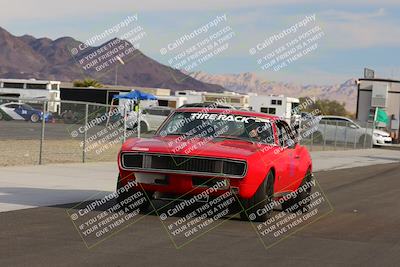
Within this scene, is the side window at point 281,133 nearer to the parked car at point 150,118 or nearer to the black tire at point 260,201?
the black tire at point 260,201

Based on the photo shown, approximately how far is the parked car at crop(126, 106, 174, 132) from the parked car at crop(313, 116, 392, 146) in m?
7.84

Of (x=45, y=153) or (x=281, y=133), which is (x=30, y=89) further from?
(x=281, y=133)

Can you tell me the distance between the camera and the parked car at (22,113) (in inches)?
806

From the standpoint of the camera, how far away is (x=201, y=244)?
8.49m

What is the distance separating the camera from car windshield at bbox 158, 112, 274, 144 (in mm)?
11234

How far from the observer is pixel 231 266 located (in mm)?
7312

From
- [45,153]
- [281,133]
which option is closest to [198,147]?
[281,133]

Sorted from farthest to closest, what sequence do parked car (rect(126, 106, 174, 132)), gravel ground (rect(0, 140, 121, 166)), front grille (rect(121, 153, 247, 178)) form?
parked car (rect(126, 106, 174, 132))
gravel ground (rect(0, 140, 121, 166))
front grille (rect(121, 153, 247, 178))

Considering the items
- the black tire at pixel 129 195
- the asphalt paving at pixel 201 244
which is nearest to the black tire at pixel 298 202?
the asphalt paving at pixel 201 244

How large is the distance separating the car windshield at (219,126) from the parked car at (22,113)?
9240 millimetres

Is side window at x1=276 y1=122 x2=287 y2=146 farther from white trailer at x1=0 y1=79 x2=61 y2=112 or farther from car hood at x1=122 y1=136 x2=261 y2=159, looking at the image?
white trailer at x1=0 y1=79 x2=61 y2=112

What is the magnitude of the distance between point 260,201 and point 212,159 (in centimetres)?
88

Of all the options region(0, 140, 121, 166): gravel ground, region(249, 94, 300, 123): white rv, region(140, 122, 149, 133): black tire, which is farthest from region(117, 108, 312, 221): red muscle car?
region(249, 94, 300, 123): white rv

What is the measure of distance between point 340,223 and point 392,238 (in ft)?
4.31
